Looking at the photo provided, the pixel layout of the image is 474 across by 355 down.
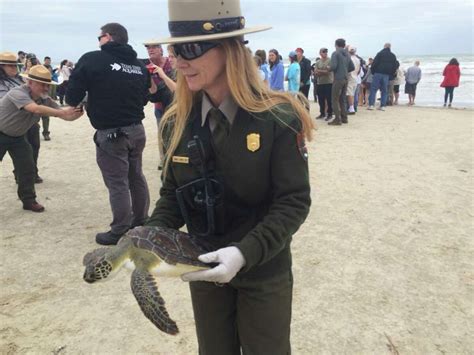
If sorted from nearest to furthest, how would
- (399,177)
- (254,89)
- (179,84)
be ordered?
(254,89) → (179,84) → (399,177)

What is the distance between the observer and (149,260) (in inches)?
69.2

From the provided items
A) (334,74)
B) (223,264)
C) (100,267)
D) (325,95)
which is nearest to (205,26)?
(223,264)

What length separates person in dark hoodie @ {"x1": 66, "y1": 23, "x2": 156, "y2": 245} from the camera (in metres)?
4.15

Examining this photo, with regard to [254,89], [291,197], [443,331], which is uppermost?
[254,89]

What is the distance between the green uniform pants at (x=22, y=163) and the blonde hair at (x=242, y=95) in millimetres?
4393

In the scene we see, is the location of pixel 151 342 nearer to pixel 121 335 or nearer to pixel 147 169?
pixel 121 335

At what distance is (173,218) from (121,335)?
1571 millimetres

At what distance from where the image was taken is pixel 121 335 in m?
3.03

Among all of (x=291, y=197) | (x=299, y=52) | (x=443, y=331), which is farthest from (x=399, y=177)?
(x=299, y=52)

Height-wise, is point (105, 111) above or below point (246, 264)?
above

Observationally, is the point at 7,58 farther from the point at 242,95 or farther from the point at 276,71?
the point at 276,71

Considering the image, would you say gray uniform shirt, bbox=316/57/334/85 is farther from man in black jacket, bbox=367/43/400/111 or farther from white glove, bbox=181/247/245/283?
white glove, bbox=181/247/245/283

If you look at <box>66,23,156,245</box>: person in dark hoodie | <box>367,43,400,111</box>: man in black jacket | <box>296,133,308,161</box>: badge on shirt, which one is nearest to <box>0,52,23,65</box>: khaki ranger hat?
<box>66,23,156,245</box>: person in dark hoodie

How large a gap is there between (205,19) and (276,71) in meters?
9.69
